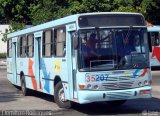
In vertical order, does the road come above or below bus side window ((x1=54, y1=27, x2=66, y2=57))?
below

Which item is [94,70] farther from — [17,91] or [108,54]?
[17,91]

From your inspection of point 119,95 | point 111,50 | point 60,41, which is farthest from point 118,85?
point 60,41

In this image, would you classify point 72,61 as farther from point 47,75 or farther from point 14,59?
point 14,59

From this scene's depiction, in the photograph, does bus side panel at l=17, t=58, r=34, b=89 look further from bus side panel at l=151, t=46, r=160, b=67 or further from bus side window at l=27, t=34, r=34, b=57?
bus side panel at l=151, t=46, r=160, b=67

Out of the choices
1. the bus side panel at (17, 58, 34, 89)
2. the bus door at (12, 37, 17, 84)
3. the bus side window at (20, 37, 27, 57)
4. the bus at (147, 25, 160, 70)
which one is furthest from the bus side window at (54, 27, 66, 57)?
the bus at (147, 25, 160, 70)

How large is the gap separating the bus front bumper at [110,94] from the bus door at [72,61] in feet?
1.74

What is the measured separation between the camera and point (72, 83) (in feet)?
43.5

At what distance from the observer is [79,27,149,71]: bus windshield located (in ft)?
42.0

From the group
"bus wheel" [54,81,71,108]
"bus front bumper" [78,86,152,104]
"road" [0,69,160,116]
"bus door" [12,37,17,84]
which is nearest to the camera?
"bus front bumper" [78,86,152,104]

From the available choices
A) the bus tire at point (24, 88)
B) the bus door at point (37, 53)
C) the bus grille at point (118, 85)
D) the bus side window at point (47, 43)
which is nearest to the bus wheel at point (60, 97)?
the bus side window at point (47, 43)

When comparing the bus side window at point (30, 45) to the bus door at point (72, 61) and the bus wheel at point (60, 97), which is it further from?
the bus door at point (72, 61)

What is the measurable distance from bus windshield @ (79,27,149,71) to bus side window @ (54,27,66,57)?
4.27ft

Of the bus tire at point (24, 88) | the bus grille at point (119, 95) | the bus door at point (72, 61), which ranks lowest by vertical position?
the bus tire at point (24, 88)

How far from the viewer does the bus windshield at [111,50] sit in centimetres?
1279
